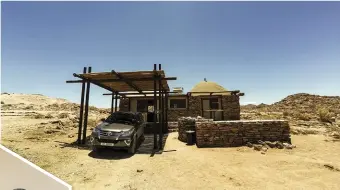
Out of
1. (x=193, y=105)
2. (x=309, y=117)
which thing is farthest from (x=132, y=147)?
(x=309, y=117)

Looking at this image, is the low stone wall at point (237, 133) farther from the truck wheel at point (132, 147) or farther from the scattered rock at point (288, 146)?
the truck wheel at point (132, 147)

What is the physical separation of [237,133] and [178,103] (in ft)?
30.1

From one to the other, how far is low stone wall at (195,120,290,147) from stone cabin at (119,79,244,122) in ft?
25.4

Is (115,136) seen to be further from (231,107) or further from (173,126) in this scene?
(231,107)

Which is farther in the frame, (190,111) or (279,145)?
(190,111)

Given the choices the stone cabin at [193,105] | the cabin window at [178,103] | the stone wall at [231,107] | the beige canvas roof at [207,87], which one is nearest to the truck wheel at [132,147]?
the stone cabin at [193,105]

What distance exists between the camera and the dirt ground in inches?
224

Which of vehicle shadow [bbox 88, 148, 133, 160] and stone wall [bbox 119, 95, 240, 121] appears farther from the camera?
stone wall [bbox 119, 95, 240, 121]

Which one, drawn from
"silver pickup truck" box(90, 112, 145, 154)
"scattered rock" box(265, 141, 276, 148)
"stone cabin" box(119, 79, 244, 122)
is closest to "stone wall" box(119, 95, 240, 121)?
"stone cabin" box(119, 79, 244, 122)

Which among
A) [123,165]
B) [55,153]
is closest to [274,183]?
[123,165]

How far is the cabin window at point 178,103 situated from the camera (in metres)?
19.1

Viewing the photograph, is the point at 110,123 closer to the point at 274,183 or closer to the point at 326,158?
the point at 274,183

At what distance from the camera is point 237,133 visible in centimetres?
1049

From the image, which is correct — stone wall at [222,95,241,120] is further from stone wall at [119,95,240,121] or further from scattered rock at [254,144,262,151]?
scattered rock at [254,144,262,151]
